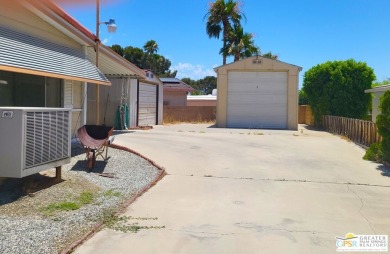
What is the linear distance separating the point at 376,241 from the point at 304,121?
92.3ft

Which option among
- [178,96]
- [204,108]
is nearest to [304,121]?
[204,108]

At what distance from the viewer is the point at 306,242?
490 centimetres

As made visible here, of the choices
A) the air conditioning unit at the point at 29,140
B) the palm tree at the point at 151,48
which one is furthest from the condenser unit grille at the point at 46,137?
the palm tree at the point at 151,48

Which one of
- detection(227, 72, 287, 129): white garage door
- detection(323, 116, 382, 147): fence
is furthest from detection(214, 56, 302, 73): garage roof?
detection(323, 116, 382, 147): fence

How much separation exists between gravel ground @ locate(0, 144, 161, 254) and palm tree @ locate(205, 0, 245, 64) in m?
28.8

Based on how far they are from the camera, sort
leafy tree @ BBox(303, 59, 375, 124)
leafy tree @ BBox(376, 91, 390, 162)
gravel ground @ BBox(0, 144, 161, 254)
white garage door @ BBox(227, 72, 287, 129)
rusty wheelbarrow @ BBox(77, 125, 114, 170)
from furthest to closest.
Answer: white garage door @ BBox(227, 72, 287, 129), leafy tree @ BBox(303, 59, 375, 124), leafy tree @ BBox(376, 91, 390, 162), rusty wheelbarrow @ BBox(77, 125, 114, 170), gravel ground @ BBox(0, 144, 161, 254)

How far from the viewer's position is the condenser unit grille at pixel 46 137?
623 centimetres

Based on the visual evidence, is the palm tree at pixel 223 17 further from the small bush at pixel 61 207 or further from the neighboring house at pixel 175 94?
the small bush at pixel 61 207

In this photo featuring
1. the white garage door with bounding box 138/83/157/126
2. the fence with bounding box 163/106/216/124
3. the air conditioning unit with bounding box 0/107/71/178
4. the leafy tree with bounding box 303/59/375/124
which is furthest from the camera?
the fence with bounding box 163/106/216/124

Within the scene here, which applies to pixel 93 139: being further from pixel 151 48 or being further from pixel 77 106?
pixel 151 48

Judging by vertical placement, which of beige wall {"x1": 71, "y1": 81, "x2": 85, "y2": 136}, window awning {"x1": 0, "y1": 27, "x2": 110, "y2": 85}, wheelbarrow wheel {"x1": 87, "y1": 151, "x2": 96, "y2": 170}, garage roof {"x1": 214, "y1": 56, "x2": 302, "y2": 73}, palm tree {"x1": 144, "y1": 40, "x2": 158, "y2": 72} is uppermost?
palm tree {"x1": 144, "y1": 40, "x2": 158, "y2": 72}

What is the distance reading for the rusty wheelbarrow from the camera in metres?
8.62

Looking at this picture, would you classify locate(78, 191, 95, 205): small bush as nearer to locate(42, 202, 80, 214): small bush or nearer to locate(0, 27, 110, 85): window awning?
locate(42, 202, 80, 214): small bush

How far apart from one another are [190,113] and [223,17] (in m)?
10.4
